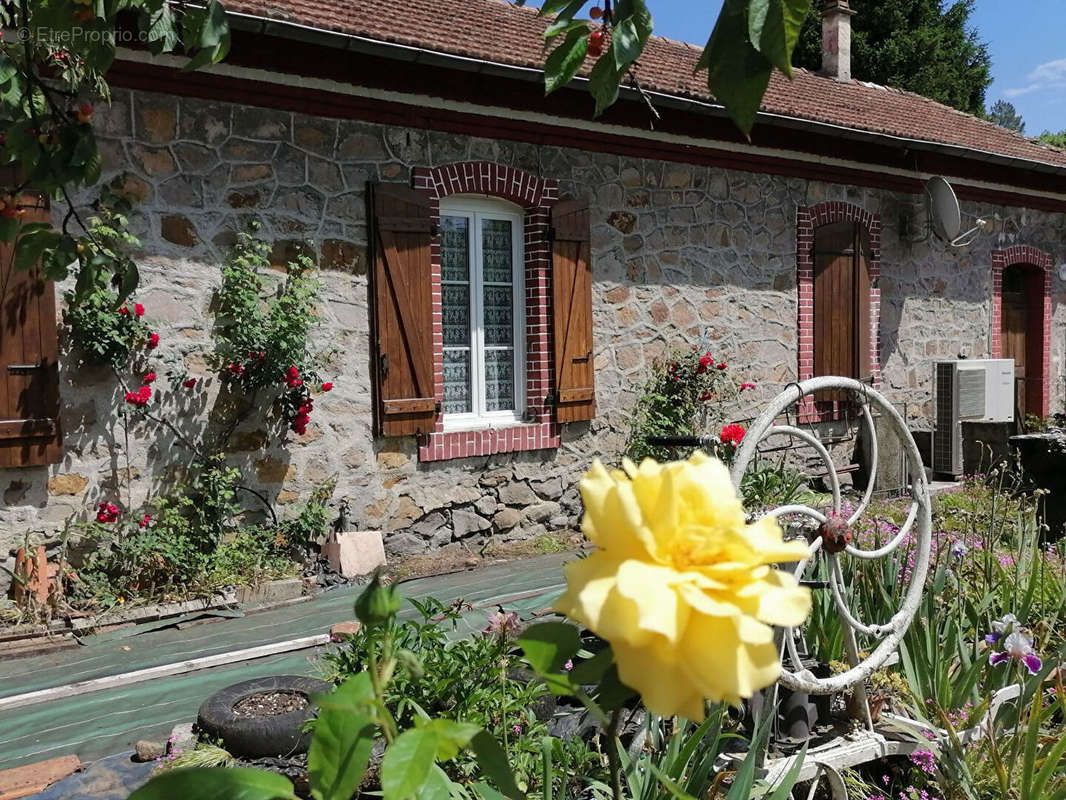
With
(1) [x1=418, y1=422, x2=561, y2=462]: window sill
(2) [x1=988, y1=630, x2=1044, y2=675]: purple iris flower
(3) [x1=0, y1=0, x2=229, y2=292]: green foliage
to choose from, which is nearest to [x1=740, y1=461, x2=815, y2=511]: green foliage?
(1) [x1=418, y1=422, x2=561, y2=462]: window sill

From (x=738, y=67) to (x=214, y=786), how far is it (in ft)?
3.02

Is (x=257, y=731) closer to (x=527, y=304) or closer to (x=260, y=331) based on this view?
(x=260, y=331)

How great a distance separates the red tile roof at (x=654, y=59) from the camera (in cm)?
629

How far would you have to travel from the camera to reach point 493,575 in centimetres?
612

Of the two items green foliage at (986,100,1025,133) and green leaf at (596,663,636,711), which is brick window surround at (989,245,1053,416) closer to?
green leaf at (596,663,636,711)

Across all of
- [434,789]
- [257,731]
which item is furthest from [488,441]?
[434,789]

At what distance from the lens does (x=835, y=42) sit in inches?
471

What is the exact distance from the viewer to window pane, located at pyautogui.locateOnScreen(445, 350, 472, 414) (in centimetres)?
708

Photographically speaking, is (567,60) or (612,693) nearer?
(612,693)

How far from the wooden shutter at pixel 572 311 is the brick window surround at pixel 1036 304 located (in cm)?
601

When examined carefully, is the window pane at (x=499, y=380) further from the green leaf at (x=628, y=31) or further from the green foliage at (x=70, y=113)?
the green leaf at (x=628, y=31)

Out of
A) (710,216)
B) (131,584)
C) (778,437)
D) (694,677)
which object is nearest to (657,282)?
(710,216)

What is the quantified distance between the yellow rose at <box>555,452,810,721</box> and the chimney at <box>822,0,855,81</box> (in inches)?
487

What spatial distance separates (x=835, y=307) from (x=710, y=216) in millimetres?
1865
